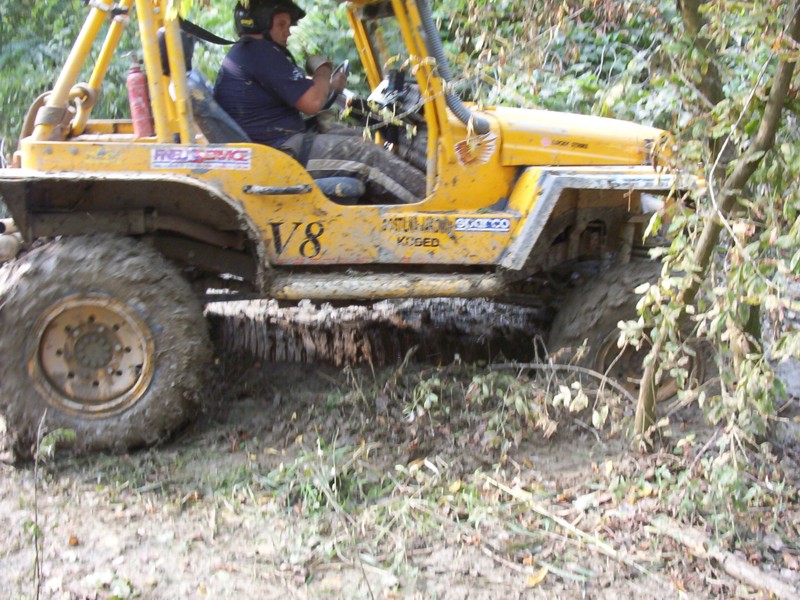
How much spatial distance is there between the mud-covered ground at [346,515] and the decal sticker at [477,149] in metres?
1.28

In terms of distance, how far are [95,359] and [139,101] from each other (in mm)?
1277

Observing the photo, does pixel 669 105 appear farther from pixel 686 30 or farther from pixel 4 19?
pixel 4 19

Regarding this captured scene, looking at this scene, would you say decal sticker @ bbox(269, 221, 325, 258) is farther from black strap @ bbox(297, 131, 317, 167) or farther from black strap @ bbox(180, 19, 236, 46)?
black strap @ bbox(180, 19, 236, 46)

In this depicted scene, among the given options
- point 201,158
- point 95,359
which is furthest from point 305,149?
point 95,359

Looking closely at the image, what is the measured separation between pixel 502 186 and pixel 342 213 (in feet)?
2.92

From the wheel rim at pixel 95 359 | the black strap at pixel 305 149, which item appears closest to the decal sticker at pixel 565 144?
the black strap at pixel 305 149

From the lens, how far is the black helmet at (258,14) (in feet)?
13.9

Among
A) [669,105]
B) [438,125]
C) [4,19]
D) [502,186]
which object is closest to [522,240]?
[502,186]

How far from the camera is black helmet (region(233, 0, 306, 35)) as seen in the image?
167 inches

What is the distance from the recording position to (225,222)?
4301 millimetres

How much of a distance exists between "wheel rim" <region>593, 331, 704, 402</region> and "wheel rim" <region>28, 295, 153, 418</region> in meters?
2.34

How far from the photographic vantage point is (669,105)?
4176 mm

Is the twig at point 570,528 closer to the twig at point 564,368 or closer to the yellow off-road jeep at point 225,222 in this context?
the twig at point 564,368

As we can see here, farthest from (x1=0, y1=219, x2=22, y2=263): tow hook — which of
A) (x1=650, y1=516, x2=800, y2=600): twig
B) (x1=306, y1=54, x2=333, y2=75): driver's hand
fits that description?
(x1=650, y1=516, x2=800, y2=600): twig
